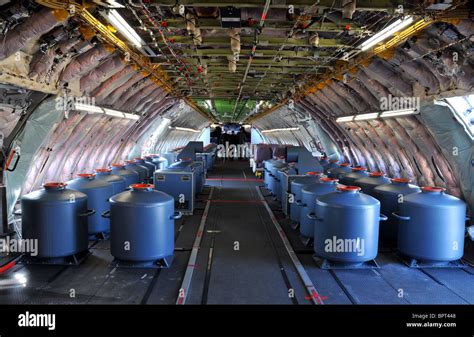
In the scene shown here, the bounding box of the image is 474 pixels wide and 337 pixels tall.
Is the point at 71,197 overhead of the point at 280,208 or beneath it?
overhead

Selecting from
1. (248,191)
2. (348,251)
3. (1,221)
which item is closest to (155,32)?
(1,221)

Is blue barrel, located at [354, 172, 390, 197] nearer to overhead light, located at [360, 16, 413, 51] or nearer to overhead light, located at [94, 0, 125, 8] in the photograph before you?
overhead light, located at [360, 16, 413, 51]

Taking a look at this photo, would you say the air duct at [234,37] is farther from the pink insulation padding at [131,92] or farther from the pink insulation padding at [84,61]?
the pink insulation padding at [131,92]

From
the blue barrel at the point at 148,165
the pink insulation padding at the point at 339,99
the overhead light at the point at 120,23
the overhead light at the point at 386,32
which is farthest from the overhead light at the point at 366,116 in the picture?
the blue barrel at the point at 148,165

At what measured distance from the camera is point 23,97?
26.3ft

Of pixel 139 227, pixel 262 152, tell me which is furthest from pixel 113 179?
pixel 262 152

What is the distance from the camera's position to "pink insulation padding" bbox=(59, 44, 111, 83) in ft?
28.7

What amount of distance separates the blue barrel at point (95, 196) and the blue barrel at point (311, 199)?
4676mm

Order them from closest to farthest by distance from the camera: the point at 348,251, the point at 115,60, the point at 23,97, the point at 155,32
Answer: the point at 348,251 < the point at 23,97 < the point at 155,32 < the point at 115,60

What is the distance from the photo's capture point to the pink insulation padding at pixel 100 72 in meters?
9.96

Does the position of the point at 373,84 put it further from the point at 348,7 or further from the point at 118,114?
the point at 118,114
